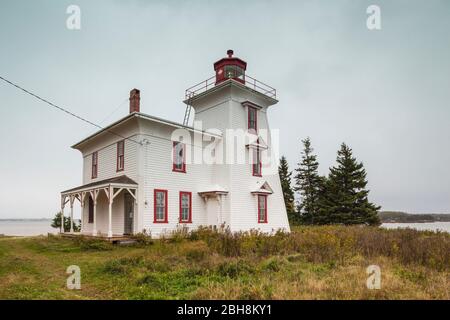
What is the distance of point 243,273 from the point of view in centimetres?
827

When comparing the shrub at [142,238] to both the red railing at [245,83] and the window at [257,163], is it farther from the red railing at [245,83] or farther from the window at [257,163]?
the red railing at [245,83]

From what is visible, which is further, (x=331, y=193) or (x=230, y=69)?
(x=331, y=193)

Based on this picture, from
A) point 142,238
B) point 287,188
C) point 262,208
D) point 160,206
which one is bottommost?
point 142,238

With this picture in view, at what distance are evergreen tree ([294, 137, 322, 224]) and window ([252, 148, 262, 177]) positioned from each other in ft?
57.8

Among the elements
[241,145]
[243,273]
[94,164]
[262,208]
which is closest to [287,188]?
[262,208]

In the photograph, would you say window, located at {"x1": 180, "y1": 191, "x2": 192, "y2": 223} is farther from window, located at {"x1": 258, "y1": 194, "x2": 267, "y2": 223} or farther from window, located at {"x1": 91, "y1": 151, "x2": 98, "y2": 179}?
window, located at {"x1": 91, "y1": 151, "x2": 98, "y2": 179}

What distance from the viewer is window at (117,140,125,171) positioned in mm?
19336

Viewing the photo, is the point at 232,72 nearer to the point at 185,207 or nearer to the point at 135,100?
the point at 135,100

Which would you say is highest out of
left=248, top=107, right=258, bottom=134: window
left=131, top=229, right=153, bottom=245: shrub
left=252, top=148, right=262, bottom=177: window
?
left=248, top=107, right=258, bottom=134: window

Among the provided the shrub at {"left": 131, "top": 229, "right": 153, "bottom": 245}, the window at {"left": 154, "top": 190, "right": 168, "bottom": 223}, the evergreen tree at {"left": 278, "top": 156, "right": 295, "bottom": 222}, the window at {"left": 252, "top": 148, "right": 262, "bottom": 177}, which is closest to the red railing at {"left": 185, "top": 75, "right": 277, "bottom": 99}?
the window at {"left": 252, "top": 148, "right": 262, "bottom": 177}

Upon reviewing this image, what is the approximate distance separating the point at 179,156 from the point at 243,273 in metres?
12.3

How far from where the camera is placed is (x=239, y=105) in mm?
21938
